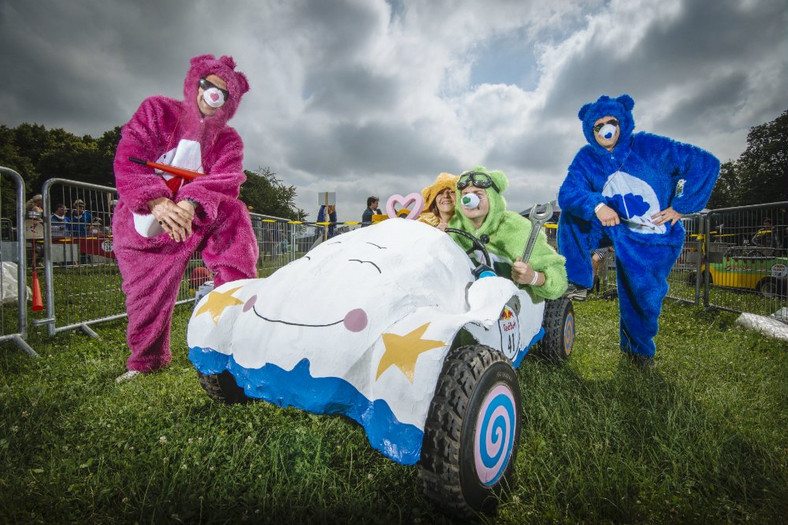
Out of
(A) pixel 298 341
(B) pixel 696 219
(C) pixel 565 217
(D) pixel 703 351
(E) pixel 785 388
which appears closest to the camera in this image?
(A) pixel 298 341

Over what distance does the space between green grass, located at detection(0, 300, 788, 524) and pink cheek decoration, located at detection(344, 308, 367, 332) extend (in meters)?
0.63

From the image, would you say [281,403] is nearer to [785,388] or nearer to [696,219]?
[785,388]

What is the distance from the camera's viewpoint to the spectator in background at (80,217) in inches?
166

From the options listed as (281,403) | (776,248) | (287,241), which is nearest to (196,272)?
(287,241)

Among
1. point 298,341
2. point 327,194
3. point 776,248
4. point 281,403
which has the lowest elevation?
point 281,403

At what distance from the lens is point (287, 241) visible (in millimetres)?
7035

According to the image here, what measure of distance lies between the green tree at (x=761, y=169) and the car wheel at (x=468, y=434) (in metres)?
11.4

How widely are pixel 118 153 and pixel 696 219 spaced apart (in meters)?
6.98

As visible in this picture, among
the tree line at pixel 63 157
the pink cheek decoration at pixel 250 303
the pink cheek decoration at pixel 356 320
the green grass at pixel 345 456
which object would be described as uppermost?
the tree line at pixel 63 157

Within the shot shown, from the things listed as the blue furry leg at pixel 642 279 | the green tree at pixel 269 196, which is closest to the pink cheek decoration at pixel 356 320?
the blue furry leg at pixel 642 279

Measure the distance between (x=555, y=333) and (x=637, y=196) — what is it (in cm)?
112

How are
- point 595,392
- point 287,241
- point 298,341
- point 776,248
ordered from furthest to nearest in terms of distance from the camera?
point 287,241 → point 776,248 → point 595,392 → point 298,341

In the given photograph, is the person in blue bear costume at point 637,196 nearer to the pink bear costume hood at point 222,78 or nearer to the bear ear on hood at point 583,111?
the bear ear on hood at point 583,111

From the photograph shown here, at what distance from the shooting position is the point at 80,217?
14.4 ft
